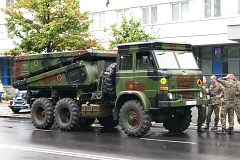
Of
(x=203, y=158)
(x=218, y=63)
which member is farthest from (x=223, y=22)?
(x=203, y=158)

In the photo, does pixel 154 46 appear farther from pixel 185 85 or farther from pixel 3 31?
pixel 3 31

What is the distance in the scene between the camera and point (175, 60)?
45.1 feet

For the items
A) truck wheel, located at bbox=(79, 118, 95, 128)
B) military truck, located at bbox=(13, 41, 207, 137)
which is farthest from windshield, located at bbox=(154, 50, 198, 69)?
truck wheel, located at bbox=(79, 118, 95, 128)

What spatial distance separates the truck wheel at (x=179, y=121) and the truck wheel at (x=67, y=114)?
114 inches

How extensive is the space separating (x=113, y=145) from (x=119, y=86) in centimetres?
265

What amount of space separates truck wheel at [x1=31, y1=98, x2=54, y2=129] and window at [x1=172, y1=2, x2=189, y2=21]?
53.4 feet

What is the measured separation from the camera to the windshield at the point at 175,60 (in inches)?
527

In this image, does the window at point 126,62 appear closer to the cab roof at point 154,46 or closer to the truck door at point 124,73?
the truck door at point 124,73

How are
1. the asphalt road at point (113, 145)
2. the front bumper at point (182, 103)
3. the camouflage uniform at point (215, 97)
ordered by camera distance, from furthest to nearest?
the camouflage uniform at point (215, 97), the front bumper at point (182, 103), the asphalt road at point (113, 145)

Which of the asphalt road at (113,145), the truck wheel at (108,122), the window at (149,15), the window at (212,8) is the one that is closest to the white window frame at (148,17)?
the window at (149,15)

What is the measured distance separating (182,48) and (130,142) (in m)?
3.48

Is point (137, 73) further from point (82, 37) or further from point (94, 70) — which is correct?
point (82, 37)

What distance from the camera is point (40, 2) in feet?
76.9

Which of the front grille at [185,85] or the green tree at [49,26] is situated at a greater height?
the green tree at [49,26]
